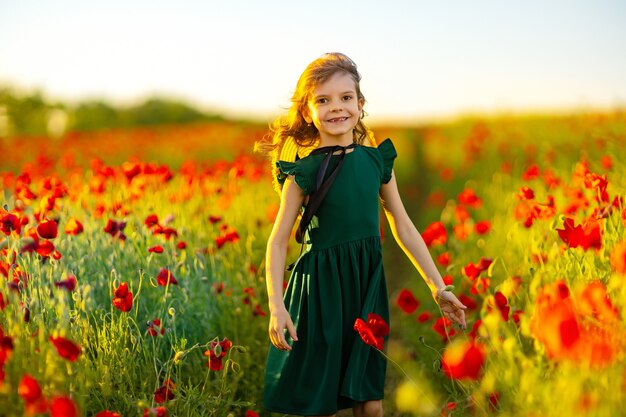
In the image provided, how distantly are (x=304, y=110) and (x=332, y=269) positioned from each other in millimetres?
603

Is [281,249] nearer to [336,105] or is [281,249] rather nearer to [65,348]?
[336,105]

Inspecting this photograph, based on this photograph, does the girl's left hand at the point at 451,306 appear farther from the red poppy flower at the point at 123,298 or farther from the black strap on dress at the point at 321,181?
the red poppy flower at the point at 123,298

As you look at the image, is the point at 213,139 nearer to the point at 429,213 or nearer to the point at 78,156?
the point at 78,156

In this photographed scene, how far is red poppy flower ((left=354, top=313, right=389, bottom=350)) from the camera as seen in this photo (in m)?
2.12

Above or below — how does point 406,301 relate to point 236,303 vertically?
above

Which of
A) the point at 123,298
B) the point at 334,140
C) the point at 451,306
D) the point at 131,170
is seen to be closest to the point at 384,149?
the point at 334,140

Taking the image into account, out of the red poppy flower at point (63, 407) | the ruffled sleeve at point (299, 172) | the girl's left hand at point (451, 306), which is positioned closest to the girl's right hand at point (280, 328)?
the ruffled sleeve at point (299, 172)

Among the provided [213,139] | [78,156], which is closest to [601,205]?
[78,156]

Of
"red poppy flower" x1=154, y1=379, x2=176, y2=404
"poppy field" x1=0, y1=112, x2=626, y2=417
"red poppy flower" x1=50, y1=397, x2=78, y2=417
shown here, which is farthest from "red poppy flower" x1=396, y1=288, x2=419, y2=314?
"red poppy flower" x1=50, y1=397, x2=78, y2=417

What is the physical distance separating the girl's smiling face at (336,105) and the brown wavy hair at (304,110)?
29mm

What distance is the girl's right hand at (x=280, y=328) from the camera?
238 centimetres

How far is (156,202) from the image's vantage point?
466cm

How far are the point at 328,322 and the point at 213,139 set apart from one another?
10.4m

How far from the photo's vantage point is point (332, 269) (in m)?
2.51
